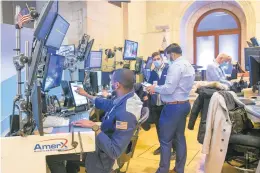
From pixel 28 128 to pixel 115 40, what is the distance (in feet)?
17.2

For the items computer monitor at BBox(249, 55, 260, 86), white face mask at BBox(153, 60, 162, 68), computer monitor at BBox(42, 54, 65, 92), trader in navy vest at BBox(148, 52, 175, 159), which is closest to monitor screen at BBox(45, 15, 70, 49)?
computer monitor at BBox(42, 54, 65, 92)

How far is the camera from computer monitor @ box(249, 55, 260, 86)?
9.96 feet

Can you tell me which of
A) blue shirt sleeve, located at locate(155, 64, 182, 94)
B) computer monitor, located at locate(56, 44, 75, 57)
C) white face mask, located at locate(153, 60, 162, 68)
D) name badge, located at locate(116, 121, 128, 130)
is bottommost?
name badge, located at locate(116, 121, 128, 130)

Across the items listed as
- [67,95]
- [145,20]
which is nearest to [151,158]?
[67,95]

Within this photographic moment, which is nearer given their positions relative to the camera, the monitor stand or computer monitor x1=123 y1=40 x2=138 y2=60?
the monitor stand

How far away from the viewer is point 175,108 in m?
2.94

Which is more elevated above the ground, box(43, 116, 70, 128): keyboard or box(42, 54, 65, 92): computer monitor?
box(42, 54, 65, 92): computer monitor

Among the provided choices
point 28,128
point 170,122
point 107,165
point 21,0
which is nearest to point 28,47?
point 28,128

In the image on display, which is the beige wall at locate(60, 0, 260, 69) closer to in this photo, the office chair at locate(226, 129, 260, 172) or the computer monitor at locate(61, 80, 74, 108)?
the computer monitor at locate(61, 80, 74, 108)

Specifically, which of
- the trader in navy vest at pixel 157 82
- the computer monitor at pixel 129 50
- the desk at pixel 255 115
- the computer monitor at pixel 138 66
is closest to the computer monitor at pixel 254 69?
the desk at pixel 255 115

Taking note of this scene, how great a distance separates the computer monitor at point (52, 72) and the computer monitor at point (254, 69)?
2.05m

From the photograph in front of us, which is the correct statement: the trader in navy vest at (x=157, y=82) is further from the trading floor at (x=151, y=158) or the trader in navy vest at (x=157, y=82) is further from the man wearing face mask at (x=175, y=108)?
the man wearing face mask at (x=175, y=108)

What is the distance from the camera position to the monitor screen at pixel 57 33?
8.37ft

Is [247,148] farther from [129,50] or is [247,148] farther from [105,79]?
[129,50]
